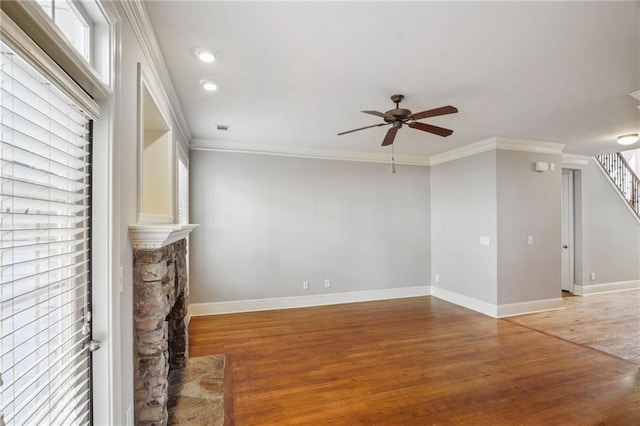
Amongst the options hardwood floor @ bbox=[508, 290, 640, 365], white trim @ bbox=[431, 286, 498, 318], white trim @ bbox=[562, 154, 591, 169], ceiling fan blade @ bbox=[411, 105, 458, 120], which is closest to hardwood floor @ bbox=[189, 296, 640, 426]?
hardwood floor @ bbox=[508, 290, 640, 365]

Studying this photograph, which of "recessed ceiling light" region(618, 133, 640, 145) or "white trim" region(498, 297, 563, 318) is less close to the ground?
"recessed ceiling light" region(618, 133, 640, 145)

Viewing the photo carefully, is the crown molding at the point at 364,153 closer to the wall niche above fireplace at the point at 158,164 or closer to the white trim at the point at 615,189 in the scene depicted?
the wall niche above fireplace at the point at 158,164

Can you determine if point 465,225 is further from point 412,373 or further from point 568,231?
point 412,373

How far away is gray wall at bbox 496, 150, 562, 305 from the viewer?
4.60 m

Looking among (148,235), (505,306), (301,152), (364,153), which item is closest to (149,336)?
(148,235)

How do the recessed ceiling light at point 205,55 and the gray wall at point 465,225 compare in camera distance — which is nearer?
the recessed ceiling light at point 205,55

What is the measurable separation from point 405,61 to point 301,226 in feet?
10.8

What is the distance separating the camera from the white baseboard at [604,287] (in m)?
5.93

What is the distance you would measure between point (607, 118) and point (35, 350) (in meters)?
5.34

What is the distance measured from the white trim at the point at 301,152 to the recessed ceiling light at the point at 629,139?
9.00 feet

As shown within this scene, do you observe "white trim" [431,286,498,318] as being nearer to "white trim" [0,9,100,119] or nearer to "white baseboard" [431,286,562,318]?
"white baseboard" [431,286,562,318]

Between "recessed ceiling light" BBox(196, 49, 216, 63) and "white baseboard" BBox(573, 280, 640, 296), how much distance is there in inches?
291

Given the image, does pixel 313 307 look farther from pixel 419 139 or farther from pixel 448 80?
pixel 448 80

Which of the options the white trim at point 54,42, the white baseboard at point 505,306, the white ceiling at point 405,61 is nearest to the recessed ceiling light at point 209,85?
the white ceiling at point 405,61
